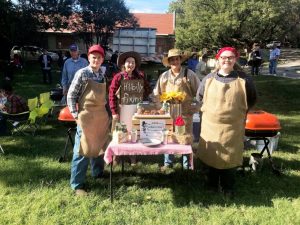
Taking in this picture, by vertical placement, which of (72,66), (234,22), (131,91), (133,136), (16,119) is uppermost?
(234,22)

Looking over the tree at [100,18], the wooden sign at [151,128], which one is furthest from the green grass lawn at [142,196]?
the tree at [100,18]

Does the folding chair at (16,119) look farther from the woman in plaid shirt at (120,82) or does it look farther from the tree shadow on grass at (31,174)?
the woman in plaid shirt at (120,82)

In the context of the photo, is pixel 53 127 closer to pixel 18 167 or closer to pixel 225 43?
pixel 18 167

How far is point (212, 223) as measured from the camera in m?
4.18

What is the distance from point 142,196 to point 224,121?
141 cm

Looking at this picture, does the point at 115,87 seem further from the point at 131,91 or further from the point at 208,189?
the point at 208,189

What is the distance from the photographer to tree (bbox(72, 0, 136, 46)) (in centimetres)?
3300

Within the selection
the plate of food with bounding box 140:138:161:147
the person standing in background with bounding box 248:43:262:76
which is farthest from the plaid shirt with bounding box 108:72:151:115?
the person standing in background with bounding box 248:43:262:76

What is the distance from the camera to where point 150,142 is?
4.46 meters

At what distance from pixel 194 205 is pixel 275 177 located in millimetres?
1652

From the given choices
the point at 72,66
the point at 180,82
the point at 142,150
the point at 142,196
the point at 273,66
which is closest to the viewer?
the point at 142,150

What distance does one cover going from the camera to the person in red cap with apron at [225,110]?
4.49 meters

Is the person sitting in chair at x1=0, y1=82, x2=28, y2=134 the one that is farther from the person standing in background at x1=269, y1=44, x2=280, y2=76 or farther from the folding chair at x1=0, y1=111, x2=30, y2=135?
the person standing in background at x1=269, y1=44, x2=280, y2=76

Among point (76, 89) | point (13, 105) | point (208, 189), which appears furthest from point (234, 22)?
point (76, 89)
